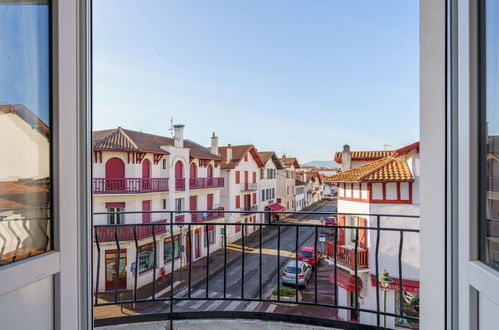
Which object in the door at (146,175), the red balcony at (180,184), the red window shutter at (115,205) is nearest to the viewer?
the red window shutter at (115,205)

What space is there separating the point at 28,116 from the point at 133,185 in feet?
24.5

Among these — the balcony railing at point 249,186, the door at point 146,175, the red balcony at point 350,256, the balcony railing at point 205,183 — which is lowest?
the red balcony at point 350,256

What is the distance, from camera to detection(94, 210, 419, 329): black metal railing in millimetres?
1602

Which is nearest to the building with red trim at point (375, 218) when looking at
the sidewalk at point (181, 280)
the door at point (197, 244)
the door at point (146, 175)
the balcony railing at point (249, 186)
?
the sidewalk at point (181, 280)

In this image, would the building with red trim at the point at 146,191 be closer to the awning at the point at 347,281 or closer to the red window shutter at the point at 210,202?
the red window shutter at the point at 210,202

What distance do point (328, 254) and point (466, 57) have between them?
664cm

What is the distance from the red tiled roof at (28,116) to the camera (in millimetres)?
579

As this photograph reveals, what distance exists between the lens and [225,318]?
167 cm

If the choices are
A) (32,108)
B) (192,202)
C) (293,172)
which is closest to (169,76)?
(192,202)

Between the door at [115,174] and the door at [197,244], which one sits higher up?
the door at [115,174]

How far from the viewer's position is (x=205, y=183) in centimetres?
1080

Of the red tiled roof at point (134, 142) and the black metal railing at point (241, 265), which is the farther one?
the red tiled roof at point (134, 142)

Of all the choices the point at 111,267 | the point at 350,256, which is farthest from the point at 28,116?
the point at 111,267

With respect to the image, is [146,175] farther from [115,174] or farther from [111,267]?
[111,267]
